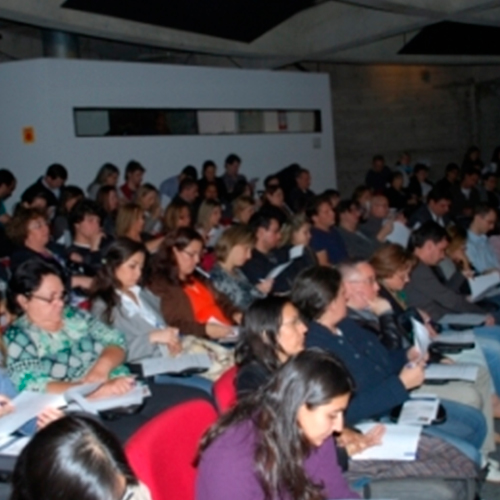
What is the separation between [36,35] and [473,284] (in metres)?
9.13

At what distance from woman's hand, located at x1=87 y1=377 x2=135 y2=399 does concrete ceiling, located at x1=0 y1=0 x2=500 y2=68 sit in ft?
18.6

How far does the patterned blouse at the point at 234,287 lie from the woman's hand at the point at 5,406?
2287 millimetres

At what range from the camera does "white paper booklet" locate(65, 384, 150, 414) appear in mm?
2641

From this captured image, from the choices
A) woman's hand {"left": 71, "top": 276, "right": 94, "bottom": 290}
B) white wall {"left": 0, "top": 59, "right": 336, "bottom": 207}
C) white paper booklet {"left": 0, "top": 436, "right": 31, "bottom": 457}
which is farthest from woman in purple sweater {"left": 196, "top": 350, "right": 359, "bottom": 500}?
white wall {"left": 0, "top": 59, "right": 336, "bottom": 207}

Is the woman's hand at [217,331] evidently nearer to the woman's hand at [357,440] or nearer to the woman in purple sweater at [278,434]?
the woman's hand at [357,440]

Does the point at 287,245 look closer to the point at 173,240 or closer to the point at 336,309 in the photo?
the point at 173,240

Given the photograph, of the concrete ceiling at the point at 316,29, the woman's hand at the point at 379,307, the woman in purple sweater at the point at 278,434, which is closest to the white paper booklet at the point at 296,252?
the woman's hand at the point at 379,307

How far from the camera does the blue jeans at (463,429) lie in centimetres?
292

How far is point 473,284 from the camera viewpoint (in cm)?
524

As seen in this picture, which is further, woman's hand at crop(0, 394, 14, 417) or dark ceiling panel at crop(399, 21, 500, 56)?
dark ceiling panel at crop(399, 21, 500, 56)

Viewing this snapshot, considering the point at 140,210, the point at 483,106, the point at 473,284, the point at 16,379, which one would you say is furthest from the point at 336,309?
the point at 483,106

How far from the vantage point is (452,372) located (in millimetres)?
3600

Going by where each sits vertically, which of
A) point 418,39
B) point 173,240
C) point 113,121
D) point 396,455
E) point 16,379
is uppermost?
point 418,39

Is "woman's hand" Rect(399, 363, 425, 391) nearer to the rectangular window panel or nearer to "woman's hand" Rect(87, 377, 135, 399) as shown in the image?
"woman's hand" Rect(87, 377, 135, 399)
